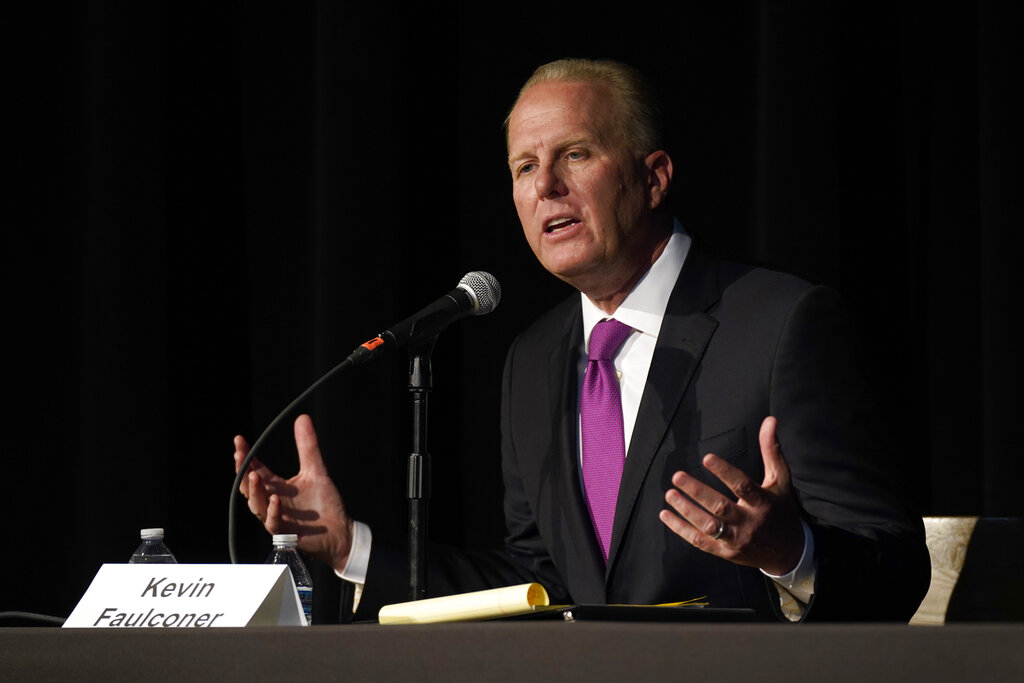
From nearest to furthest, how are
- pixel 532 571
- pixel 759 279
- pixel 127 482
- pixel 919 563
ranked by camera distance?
pixel 919 563
pixel 759 279
pixel 532 571
pixel 127 482

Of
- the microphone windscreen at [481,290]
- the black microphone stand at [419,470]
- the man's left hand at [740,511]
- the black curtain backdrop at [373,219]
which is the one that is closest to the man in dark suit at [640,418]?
the man's left hand at [740,511]

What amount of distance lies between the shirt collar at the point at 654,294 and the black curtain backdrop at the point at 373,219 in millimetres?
536

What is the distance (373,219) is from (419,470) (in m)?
1.32

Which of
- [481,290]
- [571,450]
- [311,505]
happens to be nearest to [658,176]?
[571,450]

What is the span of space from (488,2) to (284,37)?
0.53 m

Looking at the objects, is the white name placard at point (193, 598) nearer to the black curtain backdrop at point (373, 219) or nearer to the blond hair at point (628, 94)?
the blond hair at point (628, 94)

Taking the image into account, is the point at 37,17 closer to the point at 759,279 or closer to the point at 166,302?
the point at 166,302

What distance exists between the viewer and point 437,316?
1.47 meters

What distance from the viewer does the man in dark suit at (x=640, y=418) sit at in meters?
1.66

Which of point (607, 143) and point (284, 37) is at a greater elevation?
point (284, 37)

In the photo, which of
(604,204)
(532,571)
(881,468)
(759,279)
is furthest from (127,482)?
(881,468)

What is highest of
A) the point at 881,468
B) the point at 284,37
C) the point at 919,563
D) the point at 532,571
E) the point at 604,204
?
the point at 284,37

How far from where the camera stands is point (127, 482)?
8.55 feet

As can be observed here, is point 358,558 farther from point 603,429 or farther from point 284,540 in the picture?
point 603,429
